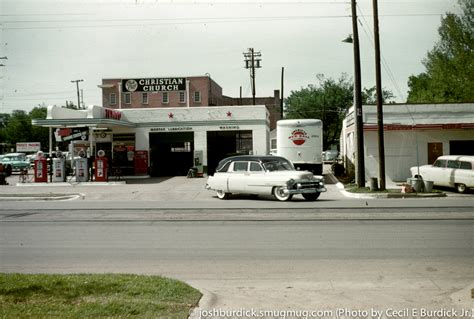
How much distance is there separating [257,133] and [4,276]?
2812 cm

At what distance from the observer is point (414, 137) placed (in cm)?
2802

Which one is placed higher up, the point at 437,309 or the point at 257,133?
the point at 257,133

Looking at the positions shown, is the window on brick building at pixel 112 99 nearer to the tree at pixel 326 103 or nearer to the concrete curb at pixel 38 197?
the tree at pixel 326 103

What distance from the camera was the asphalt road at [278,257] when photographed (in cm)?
620

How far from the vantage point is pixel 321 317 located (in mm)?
5254

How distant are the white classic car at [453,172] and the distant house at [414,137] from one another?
13.7ft

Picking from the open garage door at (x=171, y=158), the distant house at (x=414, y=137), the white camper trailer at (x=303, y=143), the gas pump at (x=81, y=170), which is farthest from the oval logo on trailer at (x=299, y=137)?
the gas pump at (x=81, y=170)

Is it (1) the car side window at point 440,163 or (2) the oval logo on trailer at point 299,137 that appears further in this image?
(2) the oval logo on trailer at point 299,137

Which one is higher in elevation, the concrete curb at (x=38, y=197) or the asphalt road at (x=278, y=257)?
the concrete curb at (x=38, y=197)

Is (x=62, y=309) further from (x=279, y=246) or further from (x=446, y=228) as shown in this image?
(x=446, y=228)

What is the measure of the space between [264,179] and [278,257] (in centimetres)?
1010

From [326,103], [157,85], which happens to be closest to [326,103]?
[326,103]

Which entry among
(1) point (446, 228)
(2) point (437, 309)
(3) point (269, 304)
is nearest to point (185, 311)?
(3) point (269, 304)

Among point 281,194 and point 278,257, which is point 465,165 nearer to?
point 281,194
